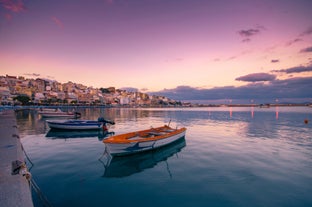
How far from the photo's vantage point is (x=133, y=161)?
12.9 m

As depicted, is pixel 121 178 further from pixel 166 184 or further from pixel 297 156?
pixel 297 156

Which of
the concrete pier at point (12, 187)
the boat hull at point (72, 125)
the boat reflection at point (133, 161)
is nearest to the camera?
the concrete pier at point (12, 187)

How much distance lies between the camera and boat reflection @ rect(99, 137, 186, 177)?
1095 cm

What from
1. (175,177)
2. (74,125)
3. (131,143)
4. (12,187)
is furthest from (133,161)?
(74,125)

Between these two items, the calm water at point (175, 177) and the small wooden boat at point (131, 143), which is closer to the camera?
the calm water at point (175, 177)

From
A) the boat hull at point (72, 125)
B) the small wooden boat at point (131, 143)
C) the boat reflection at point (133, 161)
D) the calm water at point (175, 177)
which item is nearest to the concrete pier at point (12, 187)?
the calm water at point (175, 177)

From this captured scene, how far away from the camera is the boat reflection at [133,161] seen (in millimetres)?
10948

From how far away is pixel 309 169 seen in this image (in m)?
11.6

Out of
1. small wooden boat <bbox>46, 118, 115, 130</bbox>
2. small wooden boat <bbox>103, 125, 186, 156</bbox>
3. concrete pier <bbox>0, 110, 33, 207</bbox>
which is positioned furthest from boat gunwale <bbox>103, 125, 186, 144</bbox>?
small wooden boat <bbox>46, 118, 115, 130</bbox>

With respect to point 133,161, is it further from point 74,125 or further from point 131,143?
point 74,125

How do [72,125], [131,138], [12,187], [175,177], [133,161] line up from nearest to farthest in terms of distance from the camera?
[12,187]
[175,177]
[133,161]
[131,138]
[72,125]

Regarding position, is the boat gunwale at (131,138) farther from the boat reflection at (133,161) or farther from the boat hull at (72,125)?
the boat hull at (72,125)

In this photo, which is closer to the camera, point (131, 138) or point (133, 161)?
point (133, 161)

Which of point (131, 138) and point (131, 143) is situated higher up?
point (131, 143)
